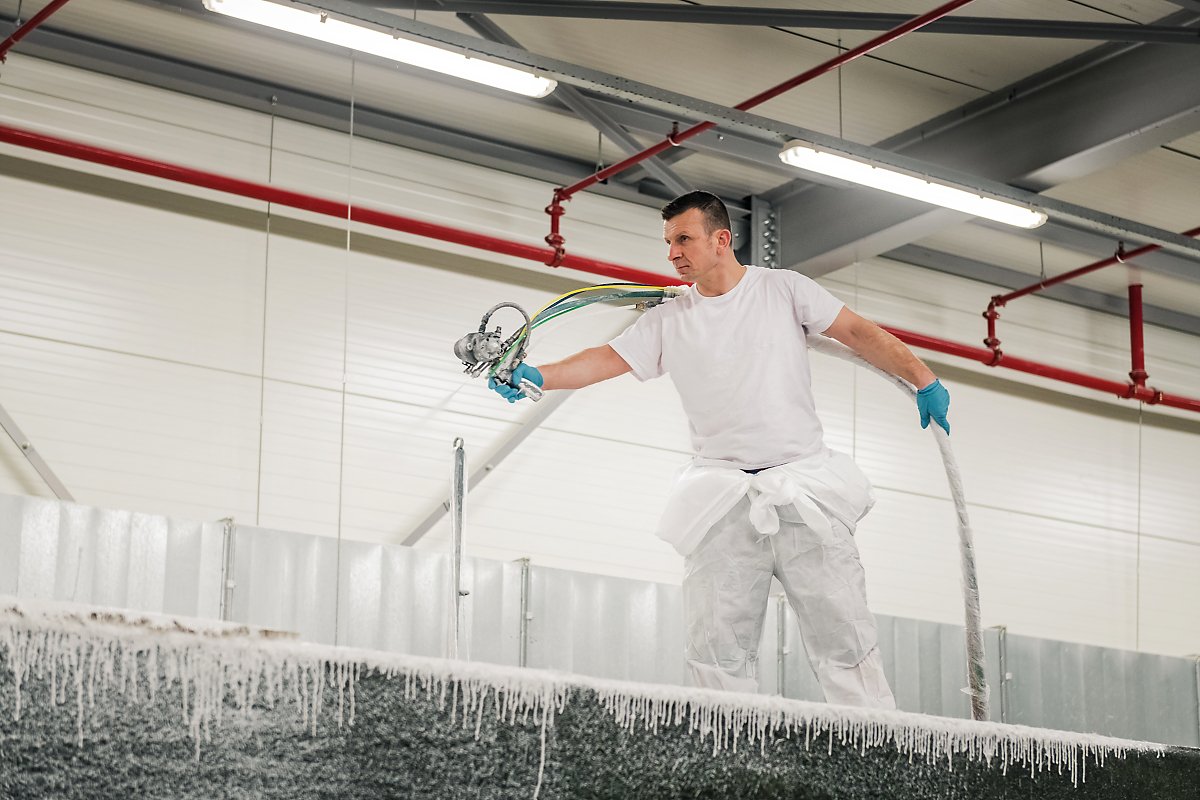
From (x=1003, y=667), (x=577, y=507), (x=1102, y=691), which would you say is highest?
(x=577, y=507)

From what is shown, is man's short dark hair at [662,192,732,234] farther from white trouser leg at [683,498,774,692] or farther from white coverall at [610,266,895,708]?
white trouser leg at [683,498,774,692]

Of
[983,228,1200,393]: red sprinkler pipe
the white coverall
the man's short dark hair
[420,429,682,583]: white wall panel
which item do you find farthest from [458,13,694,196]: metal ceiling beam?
the white coverall

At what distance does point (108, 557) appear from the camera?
5.25 metres

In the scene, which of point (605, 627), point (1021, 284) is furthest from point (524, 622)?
point (1021, 284)

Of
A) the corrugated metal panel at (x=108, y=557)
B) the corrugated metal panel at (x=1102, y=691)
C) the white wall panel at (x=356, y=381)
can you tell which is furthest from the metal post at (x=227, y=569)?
the corrugated metal panel at (x=1102, y=691)

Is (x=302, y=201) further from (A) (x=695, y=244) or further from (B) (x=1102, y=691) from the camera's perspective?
(B) (x=1102, y=691)

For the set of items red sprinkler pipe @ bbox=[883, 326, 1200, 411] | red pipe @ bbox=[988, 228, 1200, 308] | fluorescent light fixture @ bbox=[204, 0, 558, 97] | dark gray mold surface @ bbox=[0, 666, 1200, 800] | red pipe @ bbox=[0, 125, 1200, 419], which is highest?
red pipe @ bbox=[988, 228, 1200, 308]

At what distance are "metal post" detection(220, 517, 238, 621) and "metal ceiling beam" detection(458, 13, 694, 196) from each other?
8.16 feet

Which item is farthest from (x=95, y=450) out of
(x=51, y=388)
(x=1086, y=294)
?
(x=1086, y=294)

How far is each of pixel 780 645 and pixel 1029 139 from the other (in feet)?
9.06

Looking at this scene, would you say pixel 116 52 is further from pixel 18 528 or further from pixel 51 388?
pixel 18 528

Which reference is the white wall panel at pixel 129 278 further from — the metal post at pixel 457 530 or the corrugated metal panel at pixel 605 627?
the metal post at pixel 457 530

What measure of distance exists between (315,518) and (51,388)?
129 centimetres

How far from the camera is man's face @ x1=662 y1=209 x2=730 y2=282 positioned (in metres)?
3.43
